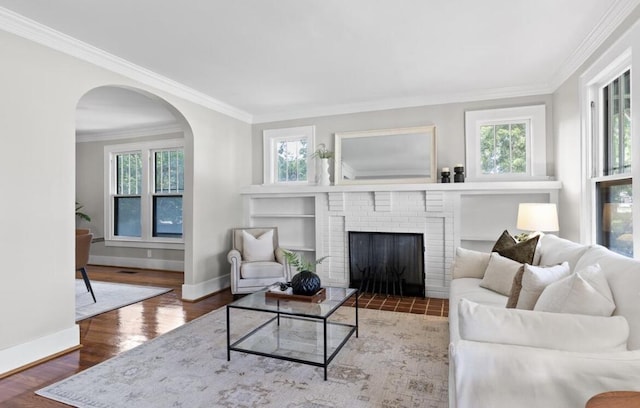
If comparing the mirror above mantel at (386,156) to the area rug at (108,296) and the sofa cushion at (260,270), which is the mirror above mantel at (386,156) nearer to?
the sofa cushion at (260,270)

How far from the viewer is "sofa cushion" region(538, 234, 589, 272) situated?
2199 mm

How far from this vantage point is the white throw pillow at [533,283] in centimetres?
181

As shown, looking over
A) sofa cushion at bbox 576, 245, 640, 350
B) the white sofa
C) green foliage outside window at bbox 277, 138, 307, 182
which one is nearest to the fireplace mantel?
green foliage outside window at bbox 277, 138, 307, 182

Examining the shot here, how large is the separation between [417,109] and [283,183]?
2.13 m

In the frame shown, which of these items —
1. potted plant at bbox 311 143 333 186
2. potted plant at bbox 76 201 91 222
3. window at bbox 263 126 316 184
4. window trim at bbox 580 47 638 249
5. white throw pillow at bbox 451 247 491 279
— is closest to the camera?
window trim at bbox 580 47 638 249

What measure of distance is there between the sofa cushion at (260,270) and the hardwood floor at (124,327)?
441 mm

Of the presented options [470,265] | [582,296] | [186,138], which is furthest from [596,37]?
[186,138]

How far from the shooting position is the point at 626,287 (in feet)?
4.89

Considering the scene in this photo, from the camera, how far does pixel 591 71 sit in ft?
9.59

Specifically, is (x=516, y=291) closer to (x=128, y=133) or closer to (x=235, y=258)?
(x=235, y=258)

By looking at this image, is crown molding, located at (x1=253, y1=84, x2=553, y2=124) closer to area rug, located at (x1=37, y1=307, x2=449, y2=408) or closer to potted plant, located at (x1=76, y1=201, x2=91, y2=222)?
area rug, located at (x1=37, y1=307, x2=449, y2=408)

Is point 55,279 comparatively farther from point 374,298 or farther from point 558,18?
point 558,18

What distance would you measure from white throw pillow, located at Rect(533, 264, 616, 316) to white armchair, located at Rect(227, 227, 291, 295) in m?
3.06

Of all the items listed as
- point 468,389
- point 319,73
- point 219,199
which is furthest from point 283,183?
point 468,389
